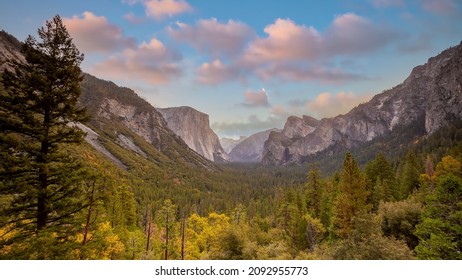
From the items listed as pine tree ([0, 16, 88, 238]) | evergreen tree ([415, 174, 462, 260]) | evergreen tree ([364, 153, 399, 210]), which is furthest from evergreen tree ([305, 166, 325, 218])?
pine tree ([0, 16, 88, 238])

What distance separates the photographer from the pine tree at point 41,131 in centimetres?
1195

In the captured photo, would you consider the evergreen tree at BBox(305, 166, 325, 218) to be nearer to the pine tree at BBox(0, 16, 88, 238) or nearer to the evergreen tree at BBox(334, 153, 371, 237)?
the evergreen tree at BBox(334, 153, 371, 237)

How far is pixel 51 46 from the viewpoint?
13.2 metres

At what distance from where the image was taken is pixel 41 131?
12.4 metres

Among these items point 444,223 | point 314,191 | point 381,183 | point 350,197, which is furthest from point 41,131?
point 314,191

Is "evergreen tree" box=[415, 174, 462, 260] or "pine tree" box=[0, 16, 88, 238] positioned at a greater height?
"pine tree" box=[0, 16, 88, 238]

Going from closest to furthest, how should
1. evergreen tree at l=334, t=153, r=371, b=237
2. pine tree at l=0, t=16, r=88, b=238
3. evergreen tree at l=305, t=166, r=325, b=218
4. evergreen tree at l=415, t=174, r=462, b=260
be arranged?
1. pine tree at l=0, t=16, r=88, b=238
2. evergreen tree at l=415, t=174, r=462, b=260
3. evergreen tree at l=334, t=153, r=371, b=237
4. evergreen tree at l=305, t=166, r=325, b=218

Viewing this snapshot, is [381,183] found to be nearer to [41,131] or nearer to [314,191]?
[314,191]

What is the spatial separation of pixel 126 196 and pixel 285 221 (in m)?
28.0

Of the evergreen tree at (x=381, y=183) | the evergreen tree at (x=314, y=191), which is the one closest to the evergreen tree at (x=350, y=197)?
the evergreen tree at (x=381, y=183)

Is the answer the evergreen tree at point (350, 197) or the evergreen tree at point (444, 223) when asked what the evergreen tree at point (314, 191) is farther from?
the evergreen tree at point (444, 223)

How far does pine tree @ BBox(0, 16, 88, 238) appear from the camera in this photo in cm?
1195
